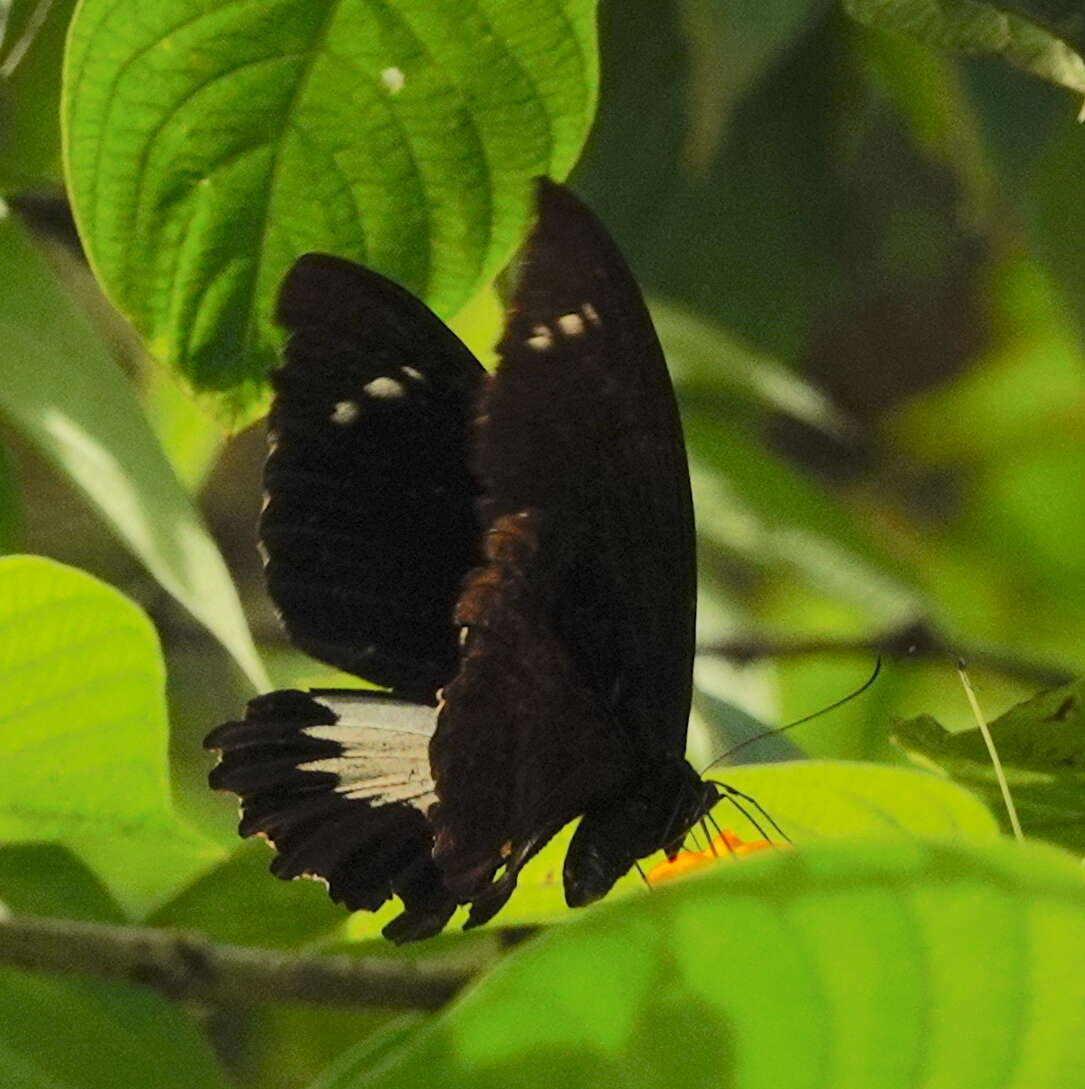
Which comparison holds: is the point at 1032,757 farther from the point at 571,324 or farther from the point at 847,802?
the point at 571,324

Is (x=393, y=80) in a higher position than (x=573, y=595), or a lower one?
higher

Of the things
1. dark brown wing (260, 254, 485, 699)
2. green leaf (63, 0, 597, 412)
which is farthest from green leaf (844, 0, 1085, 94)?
dark brown wing (260, 254, 485, 699)

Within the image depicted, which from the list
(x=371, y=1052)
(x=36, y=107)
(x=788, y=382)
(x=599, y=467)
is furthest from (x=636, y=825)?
(x=788, y=382)

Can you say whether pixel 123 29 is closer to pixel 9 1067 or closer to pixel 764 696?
pixel 9 1067

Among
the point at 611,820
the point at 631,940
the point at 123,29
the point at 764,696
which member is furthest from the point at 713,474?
the point at 631,940

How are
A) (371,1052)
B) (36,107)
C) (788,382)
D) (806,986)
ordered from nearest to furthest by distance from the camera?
(806,986) < (371,1052) < (36,107) < (788,382)

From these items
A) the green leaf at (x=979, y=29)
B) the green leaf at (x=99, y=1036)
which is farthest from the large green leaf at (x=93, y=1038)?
the green leaf at (x=979, y=29)
